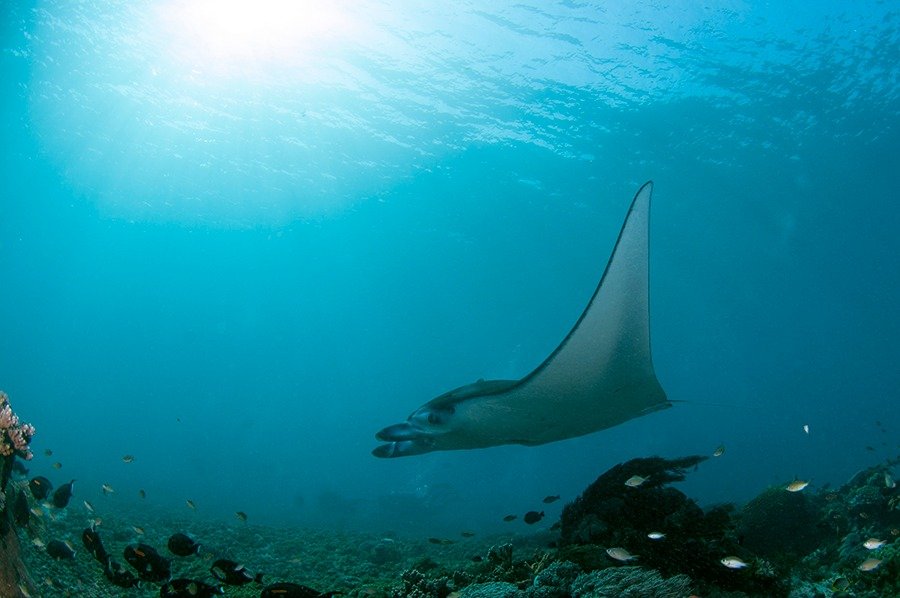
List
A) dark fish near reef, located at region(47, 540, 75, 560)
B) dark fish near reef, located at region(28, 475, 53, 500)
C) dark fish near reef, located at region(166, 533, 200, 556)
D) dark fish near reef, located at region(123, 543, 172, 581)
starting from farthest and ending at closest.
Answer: dark fish near reef, located at region(28, 475, 53, 500), dark fish near reef, located at region(47, 540, 75, 560), dark fish near reef, located at region(166, 533, 200, 556), dark fish near reef, located at region(123, 543, 172, 581)

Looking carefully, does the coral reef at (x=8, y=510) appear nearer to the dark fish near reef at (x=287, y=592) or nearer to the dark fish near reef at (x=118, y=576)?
the dark fish near reef at (x=118, y=576)

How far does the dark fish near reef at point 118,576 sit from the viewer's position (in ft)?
19.2

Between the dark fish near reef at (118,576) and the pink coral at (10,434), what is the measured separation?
1954mm

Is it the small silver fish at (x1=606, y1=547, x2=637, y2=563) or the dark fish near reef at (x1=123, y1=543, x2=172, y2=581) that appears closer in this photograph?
the small silver fish at (x1=606, y1=547, x2=637, y2=563)

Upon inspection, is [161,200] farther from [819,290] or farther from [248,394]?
[248,394]

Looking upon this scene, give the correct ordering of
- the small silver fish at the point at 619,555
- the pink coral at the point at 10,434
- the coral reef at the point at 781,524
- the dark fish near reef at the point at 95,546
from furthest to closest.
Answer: the coral reef at the point at 781,524 → the dark fish near reef at the point at 95,546 → the pink coral at the point at 10,434 → the small silver fish at the point at 619,555

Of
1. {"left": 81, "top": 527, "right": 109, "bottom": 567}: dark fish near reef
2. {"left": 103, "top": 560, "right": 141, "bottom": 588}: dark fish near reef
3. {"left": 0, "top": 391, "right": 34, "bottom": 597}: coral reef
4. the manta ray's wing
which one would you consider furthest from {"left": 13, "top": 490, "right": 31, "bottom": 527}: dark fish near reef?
the manta ray's wing

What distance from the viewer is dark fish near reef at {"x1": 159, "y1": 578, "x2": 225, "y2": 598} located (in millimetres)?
4542

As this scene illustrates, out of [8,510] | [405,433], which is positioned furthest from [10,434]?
[405,433]

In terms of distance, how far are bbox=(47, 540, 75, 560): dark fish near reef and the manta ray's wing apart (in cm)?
574

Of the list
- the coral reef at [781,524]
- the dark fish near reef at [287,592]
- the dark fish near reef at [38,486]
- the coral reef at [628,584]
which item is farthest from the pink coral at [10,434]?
the coral reef at [781,524]

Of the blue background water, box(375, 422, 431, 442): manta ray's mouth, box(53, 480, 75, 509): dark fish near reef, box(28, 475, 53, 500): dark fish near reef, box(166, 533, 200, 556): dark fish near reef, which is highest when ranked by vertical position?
the blue background water

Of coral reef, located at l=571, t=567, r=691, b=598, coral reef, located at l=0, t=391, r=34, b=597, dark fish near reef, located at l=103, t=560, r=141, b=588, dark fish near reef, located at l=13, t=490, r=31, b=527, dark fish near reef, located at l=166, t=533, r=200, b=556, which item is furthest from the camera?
dark fish near reef, located at l=103, t=560, r=141, b=588

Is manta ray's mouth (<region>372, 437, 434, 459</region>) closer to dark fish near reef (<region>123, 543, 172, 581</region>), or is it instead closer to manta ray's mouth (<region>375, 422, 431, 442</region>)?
manta ray's mouth (<region>375, 422, 431, 442</region>)
